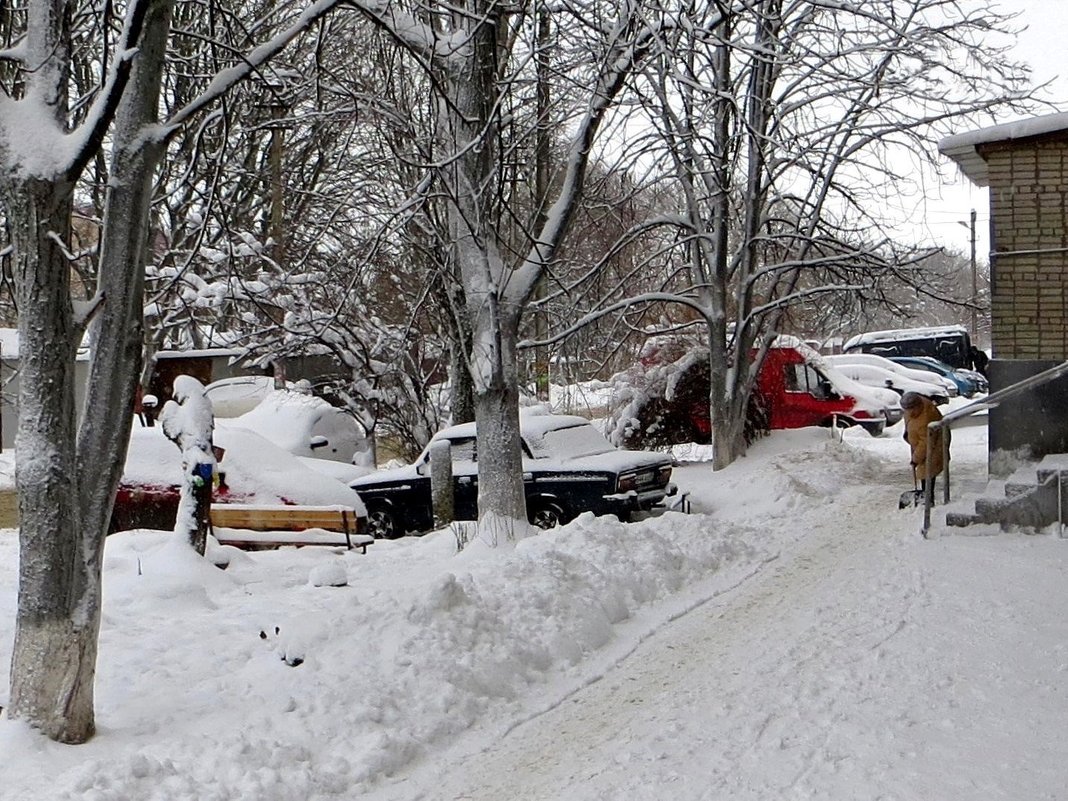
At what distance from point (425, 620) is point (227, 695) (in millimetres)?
1420

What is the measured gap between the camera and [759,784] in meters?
5.30

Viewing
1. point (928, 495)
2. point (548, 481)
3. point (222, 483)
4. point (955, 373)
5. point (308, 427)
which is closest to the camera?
point (928, 495)

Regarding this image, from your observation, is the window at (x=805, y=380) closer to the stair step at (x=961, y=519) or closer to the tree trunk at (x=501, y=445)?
the stair step at (x=961, y=519)

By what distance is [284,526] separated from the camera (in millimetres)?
12609

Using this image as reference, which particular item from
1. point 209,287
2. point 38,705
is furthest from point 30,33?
point 209,287

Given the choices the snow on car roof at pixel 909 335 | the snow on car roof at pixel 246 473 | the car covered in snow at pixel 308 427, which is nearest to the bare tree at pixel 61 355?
the snow on car roof at pixel 246 473

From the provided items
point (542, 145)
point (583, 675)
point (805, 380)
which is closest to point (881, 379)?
point (805, 380)

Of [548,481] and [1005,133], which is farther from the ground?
[1005,133]

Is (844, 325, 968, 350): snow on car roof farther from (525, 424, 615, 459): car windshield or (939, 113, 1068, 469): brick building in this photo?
(525, 424, 615, 459): car windshield

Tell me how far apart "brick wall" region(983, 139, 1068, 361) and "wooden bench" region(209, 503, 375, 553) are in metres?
8.06

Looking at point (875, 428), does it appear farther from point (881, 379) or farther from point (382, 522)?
point (382, 522)

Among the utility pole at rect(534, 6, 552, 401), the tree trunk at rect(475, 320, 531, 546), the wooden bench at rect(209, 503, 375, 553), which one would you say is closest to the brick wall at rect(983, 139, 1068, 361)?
the utility pole at rect(534, 6, 552, 401)

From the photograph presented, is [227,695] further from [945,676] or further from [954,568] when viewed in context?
[954,568]

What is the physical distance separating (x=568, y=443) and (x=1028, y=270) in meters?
6.00
